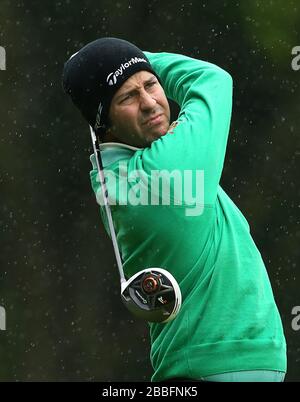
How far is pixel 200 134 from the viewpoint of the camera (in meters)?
3.27

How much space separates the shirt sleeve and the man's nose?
0.27 feet

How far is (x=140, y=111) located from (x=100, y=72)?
0.17 meters

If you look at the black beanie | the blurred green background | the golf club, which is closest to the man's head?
the black beanie

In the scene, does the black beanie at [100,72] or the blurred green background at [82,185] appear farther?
the blurred green background at [82,185]

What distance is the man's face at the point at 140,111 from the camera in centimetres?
333

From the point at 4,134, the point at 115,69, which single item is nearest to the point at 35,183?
the point at 4,134

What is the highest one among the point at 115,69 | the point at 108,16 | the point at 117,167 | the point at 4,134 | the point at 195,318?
the point at 115,69

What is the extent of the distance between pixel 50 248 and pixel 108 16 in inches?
55.7

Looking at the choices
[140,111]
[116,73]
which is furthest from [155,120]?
[116,73]

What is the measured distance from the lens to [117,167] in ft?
11.0

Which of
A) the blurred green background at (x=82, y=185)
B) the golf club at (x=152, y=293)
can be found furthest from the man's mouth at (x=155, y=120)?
the blurred green background at (x=82, y=185)

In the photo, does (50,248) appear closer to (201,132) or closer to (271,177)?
(271,177)

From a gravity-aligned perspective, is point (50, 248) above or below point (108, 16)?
Answer: below

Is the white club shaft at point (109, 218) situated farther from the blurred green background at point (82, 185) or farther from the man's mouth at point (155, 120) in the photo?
the blurred green background at point (82, 185)
